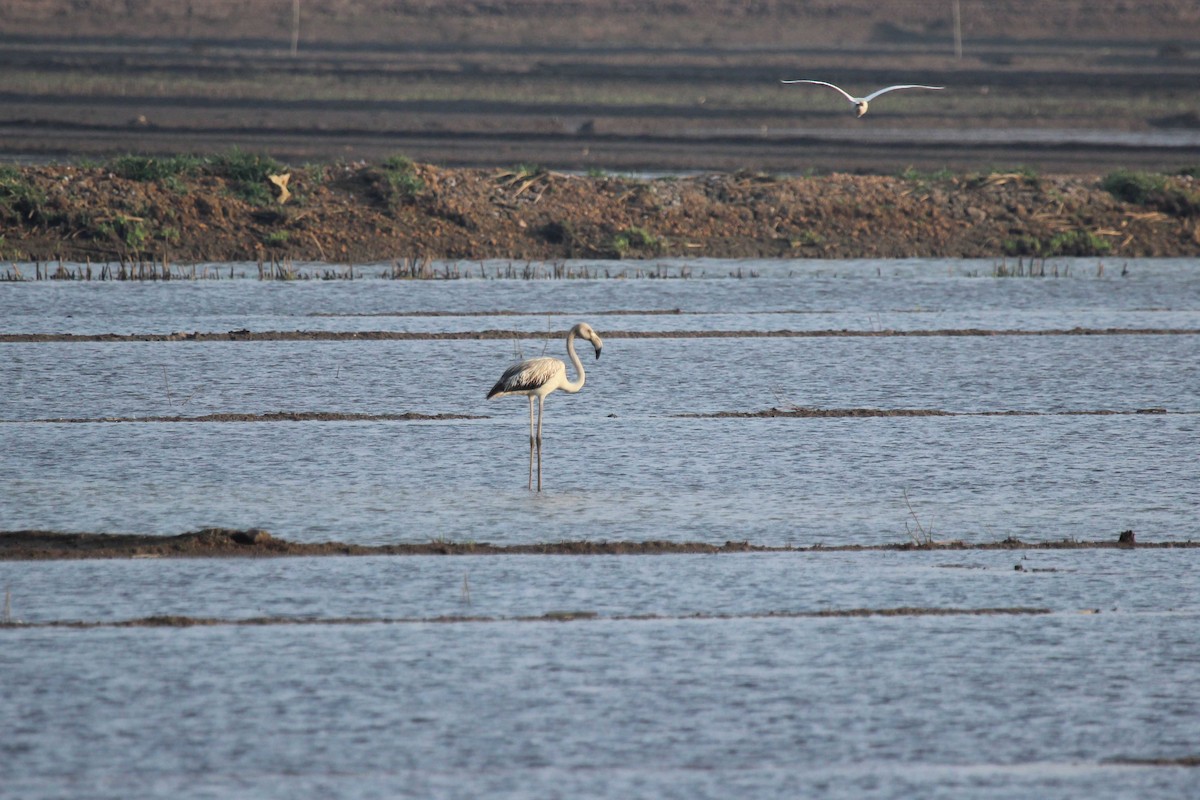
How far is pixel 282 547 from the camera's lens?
380 inches

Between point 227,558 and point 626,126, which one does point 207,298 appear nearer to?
point 227,558

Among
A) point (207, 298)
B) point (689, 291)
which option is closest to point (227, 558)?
point (207, 298)

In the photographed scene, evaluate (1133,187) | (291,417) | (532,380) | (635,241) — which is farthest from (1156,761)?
(1133,187)

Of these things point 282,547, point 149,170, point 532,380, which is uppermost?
point 149,170

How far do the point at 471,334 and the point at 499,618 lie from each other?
30.7 feet

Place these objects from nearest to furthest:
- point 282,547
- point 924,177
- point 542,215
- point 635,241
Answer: point 282,547 → point 635,241 → point 542,215 → point 924,177

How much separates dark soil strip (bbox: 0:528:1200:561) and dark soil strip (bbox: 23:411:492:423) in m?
3.56

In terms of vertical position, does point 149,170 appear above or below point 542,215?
above

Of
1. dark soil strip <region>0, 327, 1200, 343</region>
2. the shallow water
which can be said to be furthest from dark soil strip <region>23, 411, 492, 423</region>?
the shallow water

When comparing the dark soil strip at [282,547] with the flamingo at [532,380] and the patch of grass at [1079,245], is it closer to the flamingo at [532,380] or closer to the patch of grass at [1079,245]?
the flamingo at [532,380]

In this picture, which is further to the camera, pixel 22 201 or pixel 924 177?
pixel 924 177

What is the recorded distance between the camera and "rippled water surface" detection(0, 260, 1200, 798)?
22.2 ft

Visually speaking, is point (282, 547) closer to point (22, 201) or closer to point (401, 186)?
point (22, 201)

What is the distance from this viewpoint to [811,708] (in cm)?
729
